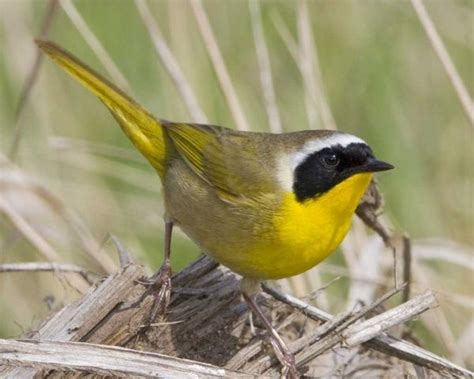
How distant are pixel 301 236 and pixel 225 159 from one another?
703 mm

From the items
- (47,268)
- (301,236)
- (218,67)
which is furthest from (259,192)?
(218,67)

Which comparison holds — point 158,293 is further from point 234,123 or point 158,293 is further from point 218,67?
point 234,123

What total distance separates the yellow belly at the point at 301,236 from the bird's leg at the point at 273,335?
0.05m

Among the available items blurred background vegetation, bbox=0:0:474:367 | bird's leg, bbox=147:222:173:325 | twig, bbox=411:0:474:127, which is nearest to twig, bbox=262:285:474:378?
bird's leg, bbox=147:222:173:325

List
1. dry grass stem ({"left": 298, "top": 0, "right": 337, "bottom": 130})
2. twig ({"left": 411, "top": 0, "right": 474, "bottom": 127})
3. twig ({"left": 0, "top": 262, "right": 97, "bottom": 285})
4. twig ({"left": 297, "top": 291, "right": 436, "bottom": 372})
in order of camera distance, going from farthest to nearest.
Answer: dry grass stem ({"left": 298, "top": 0, "right": 337, "bottom": 130}) → twig ({"left": 411, "top": 0, "right": 474, "bottom": 127}) → twig ({"left": 0, "top": 262, "right": 97, "bottom": 285}) → twig ({"left": 297, "top": 291, "right": 436, "bottom": 372})

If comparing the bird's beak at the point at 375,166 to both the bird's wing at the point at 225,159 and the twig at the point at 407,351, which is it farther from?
the twig at the point at 407,351

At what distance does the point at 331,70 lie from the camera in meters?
7.02

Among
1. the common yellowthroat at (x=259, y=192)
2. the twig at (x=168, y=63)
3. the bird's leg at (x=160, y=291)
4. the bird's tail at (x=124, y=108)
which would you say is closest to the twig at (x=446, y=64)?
the common yellowthroat at (x=259, y=192)

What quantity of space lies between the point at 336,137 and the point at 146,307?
0.98 meters

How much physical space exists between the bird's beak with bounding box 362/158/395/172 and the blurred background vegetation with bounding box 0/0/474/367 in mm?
1049

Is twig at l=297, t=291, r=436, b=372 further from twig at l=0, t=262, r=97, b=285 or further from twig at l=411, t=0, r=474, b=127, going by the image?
twig at l=411, t=0, r=474, b=127

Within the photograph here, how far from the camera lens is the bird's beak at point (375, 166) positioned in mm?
4129

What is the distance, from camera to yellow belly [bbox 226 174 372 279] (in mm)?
4219

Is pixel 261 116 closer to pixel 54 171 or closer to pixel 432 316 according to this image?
pixel 54 171
